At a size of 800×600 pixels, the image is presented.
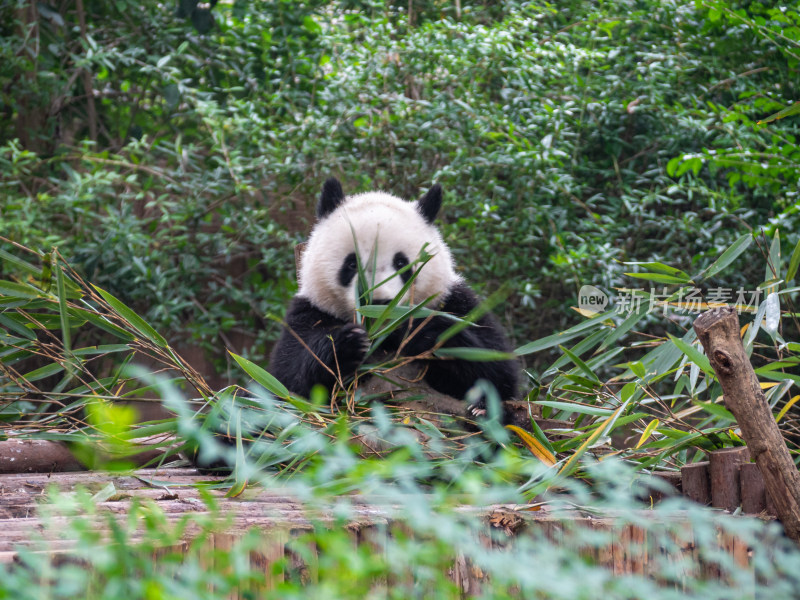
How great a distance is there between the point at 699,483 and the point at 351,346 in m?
0.91

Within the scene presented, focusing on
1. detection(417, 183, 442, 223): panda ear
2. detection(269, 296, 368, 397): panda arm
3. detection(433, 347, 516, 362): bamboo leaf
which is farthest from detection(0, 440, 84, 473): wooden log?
detection(417, 183, 442, 223): panda ear

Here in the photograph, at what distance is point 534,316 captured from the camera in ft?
14.1

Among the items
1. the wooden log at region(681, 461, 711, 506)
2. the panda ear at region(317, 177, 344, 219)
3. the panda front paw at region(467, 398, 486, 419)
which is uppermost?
the panda ear at region(317, 177, 344, 219)

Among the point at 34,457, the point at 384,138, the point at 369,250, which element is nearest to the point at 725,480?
the point at 369,250

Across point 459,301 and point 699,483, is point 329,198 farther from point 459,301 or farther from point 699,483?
point 699,483

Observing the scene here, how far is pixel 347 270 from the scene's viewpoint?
7.98 ft

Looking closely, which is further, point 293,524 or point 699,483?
point 699,483

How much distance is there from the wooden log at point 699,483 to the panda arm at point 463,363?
731mm

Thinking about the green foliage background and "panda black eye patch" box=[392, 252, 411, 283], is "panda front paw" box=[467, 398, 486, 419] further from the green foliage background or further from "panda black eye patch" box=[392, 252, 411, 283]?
the green foliage background

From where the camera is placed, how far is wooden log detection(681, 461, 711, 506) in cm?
167

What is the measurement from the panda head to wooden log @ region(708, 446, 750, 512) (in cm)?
99

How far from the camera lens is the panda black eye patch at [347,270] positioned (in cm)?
242

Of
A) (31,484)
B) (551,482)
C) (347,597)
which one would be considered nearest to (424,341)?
(551,482)

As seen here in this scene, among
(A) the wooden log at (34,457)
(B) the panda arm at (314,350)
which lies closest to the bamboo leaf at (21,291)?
(A) the wooden log at (34,457)
